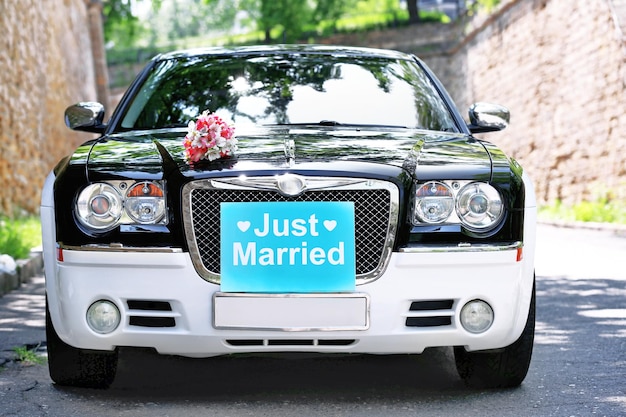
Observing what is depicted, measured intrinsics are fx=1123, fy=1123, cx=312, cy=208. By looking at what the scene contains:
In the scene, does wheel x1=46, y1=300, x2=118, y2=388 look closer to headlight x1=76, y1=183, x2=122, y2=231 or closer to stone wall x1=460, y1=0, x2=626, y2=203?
headlight x1=76, y1=183, x2=122, y2=231

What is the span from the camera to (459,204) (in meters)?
4.23

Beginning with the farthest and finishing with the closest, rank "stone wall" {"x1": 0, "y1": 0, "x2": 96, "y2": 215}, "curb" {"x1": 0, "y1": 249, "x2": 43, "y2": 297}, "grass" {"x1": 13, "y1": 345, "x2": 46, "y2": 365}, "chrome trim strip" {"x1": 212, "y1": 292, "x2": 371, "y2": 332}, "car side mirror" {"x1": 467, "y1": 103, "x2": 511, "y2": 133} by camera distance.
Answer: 1. "stone wall" {"x1": 0, "y1": 0, "x2": 96, "y2": 215}
2. "curb" {"x1": 0, "y1": 249, "x2": 43, "y2": 297}
3. "car side mirror" {"x1": 467, "y1": 103, "x2": 511, "y2": 133}
4. "grass" {"x1": 13, "y1": 345, "x2": 46, "y2": 365}
5. "chrome trim strip" {"x1": 212, "y1": 292, "x2": 371, "y2": 332}

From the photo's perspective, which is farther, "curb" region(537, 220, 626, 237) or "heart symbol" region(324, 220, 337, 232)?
"curb" region(537, 220, 626, 237)

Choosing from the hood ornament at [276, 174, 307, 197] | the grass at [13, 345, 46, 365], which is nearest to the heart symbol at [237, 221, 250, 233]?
the hood ornament at [276, 174, 307, 197]

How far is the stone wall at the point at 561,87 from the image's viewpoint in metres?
18.7

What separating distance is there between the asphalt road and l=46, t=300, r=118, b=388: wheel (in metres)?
0.05

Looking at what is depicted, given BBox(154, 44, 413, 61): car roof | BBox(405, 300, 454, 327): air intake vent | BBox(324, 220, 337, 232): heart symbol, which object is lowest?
BBox(405, 300, 454, 327): air intake vent

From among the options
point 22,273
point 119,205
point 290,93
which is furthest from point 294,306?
point 22,273

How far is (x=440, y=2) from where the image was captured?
2852 inches

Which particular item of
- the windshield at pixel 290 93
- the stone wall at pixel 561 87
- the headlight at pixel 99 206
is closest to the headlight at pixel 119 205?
→ the headlight at pixel 99 206

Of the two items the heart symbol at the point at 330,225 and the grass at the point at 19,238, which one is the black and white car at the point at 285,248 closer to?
the heart symbol at the point at 330,225

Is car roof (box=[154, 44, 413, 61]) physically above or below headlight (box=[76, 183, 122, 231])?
above

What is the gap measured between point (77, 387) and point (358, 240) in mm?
1438

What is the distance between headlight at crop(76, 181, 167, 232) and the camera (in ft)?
13.8
